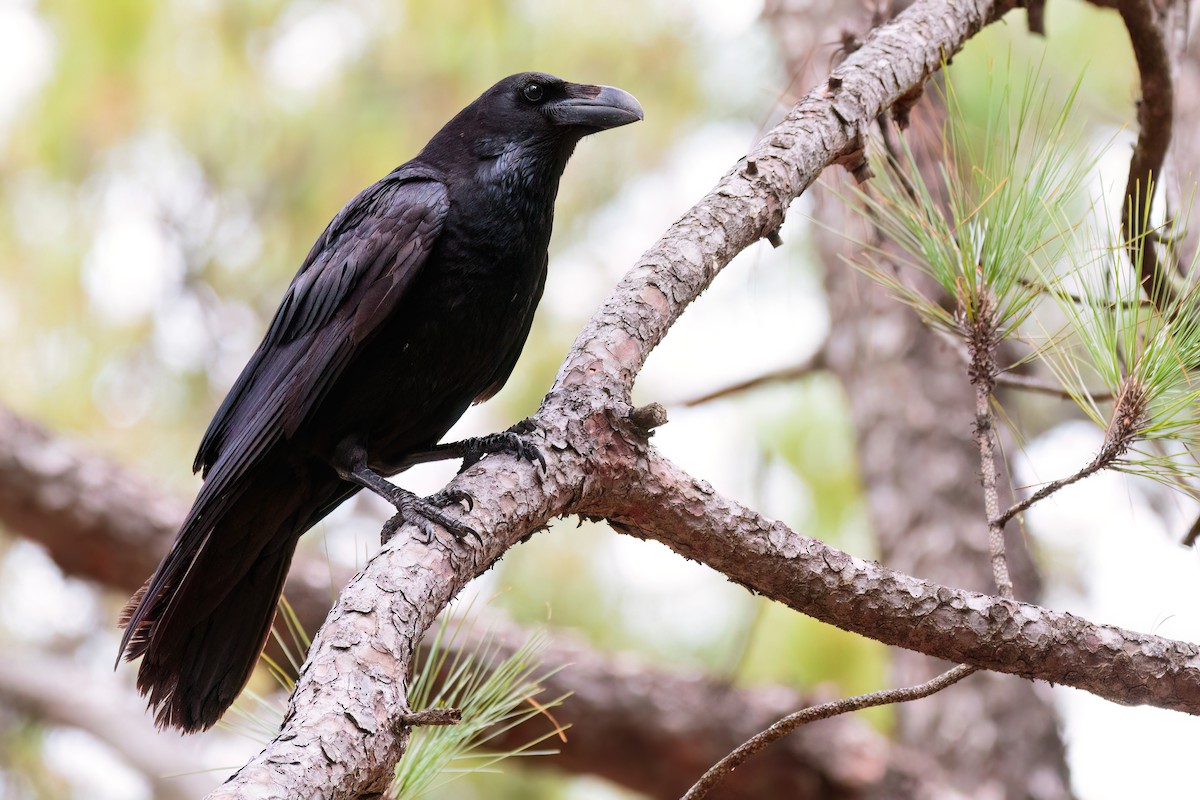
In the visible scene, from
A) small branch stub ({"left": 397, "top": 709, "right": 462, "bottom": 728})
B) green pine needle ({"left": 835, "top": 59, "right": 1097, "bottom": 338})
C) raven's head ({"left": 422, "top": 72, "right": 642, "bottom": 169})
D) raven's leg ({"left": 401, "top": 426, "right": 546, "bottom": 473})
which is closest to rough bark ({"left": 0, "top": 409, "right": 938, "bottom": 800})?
raven's leg ({"left": 401, "top": 426, "right": 546, "bottom": 473})

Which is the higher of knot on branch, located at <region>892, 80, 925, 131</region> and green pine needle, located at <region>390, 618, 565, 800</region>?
knot on branch, located at <region>892, 80, 925, 131</region>

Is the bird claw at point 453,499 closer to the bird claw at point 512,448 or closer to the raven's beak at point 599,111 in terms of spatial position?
the bird claw at point 512,448

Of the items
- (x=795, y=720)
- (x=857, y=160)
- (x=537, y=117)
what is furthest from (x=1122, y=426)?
(x=537, y=117)

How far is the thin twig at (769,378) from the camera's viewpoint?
4074mm

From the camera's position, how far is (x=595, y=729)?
13.1 feet

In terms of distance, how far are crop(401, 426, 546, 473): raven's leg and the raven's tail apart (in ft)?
0.80

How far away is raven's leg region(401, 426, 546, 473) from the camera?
6.19 ft

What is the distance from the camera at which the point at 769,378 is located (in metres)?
4.36

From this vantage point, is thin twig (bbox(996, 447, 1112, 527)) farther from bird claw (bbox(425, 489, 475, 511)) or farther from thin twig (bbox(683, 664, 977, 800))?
bird claw (bbox(425, 489, 475, 511))

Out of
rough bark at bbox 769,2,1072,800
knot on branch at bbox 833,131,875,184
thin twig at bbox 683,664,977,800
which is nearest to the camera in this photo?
thin twig at bbox 683,664,977,800

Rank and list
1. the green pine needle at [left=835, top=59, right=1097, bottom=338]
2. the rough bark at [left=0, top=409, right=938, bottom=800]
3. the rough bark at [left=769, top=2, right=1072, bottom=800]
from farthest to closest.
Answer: the rough bark at [left=769, top=2, right=1072, bottom=800], the rough bark at [left=0, top=409, right=938, bottom=800], the green pine needle at [left=835, top=59, right=1097, bottom=338]

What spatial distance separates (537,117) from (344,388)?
3.23 feet

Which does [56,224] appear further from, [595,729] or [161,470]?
[595,729]

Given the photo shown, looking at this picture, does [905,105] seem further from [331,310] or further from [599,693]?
[599,693]
